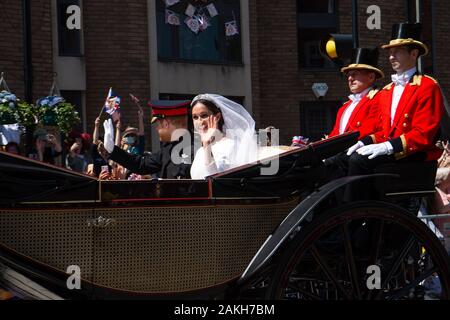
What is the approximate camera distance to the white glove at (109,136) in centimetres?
485

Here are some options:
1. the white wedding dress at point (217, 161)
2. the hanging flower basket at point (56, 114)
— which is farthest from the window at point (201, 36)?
the white wedding dress at point (217, 161)

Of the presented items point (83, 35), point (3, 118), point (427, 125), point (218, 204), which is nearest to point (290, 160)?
point (218, 204)

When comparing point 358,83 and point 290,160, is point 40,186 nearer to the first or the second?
point 290,160

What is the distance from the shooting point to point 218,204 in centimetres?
436

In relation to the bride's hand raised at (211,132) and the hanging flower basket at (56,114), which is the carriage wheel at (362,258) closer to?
the bride's hand raised at (211,132)

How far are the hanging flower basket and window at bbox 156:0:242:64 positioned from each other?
5.44m

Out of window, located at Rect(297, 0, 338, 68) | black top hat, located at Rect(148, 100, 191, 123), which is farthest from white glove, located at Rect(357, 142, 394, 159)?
window, located at Rect(297, 0, 338, 68)

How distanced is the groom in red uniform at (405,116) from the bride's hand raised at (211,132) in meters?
0.80

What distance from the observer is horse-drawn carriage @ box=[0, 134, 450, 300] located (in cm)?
392

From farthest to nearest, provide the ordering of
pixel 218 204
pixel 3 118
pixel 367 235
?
1. pixel 3 118
2. pixel 367 235
3. pixel 218 204

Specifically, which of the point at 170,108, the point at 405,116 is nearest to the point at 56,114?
the point at 170,108
